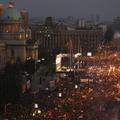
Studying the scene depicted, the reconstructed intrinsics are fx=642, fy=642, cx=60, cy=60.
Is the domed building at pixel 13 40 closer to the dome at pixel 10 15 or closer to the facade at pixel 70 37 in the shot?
the dome at pixel 10 15

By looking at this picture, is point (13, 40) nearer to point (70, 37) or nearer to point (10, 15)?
point (10, 15)

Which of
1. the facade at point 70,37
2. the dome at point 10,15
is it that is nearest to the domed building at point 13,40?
the dome at point 10,15

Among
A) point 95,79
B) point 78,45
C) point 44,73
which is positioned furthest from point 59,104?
point 78,45

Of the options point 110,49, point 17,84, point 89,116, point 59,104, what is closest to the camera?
point 89,116

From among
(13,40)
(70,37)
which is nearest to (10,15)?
(13,40)

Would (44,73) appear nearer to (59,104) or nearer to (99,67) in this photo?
(99,67)

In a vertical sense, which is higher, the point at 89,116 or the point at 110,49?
the point at 89,116

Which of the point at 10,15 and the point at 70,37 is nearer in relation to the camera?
the point at 10,15

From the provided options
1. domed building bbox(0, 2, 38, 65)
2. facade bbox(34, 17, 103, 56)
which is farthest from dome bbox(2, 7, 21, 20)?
facade bbox(34, 17, 103, 56)
